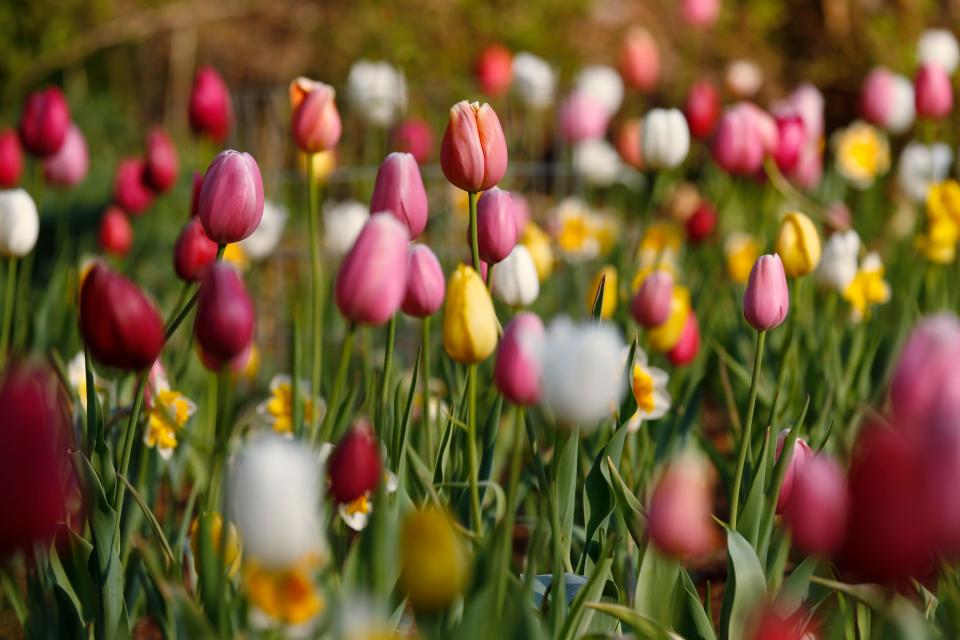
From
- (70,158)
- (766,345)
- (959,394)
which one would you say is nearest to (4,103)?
(70,158)

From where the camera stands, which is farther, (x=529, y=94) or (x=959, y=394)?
(x=529, y=94)

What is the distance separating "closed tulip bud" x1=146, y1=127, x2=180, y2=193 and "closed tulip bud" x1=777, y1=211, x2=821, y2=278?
56.0 inches

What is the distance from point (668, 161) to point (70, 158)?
1622 mm

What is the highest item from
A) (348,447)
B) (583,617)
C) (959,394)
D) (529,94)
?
(529,94)

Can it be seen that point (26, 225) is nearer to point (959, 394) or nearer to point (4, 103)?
point (959, 394)

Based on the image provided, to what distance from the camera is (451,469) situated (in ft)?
5.57

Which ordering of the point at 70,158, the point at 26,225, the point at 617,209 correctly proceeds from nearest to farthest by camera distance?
the point at 26,225 → the point at 70,158 → the point at 617,209

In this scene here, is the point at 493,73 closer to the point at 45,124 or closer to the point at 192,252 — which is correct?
the point at 45,124

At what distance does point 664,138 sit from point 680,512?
5.48ft

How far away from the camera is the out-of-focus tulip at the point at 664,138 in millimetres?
2428

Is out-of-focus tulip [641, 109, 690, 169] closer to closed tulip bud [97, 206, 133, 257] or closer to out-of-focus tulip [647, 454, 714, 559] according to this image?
closed tulip bud [97, 206, 133, 257]

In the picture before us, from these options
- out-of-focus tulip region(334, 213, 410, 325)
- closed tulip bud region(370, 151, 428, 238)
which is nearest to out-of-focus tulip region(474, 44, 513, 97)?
closed tulip bud region(370, 151, 428, 238)

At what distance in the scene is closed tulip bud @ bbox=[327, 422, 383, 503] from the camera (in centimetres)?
105

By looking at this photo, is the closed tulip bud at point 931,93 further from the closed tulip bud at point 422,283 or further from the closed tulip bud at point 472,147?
the closed tulip bud at point 422,283
